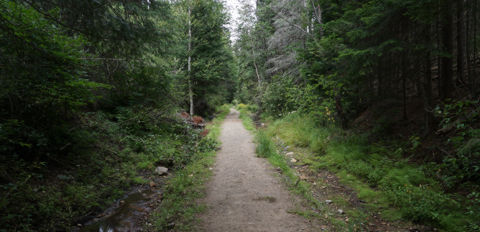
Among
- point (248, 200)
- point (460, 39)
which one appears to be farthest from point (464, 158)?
point (248, 200)

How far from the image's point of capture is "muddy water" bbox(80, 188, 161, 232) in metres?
3.59

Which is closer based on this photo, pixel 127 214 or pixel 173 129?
pixel 127 214

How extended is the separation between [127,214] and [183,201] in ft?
3.52

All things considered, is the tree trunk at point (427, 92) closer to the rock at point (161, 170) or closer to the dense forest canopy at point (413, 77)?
the dense forest canopy at point (413, 77)

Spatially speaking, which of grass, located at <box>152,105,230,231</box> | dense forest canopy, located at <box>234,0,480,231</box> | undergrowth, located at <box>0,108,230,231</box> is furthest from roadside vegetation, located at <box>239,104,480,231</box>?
undergrowth, located at <box>0,108,230,231</box>

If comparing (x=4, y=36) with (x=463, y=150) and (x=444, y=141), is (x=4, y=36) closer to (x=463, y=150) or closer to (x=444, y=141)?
(x=463, y=150)

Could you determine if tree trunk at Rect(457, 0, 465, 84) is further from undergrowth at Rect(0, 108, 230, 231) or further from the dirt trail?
undergrowth at Rect(0, 108, 230, 231)

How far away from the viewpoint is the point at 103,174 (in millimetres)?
4906

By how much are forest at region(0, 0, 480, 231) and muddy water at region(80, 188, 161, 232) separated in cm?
18

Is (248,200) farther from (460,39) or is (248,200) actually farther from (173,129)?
(460,39)

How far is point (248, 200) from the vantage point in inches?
177

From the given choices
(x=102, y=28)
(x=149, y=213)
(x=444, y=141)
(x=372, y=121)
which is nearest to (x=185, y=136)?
(x=149, y=213)

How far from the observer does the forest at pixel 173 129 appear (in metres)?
3.34

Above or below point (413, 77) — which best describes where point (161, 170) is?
below
